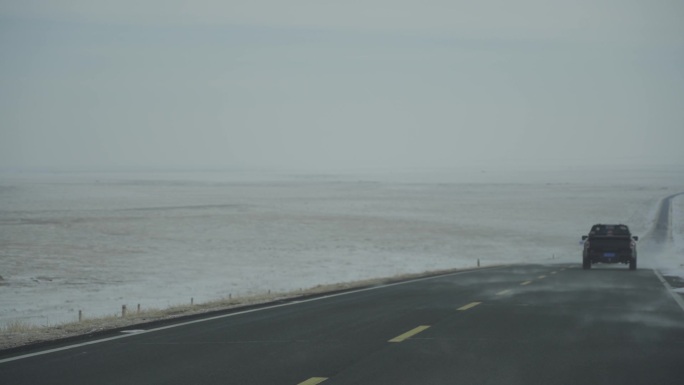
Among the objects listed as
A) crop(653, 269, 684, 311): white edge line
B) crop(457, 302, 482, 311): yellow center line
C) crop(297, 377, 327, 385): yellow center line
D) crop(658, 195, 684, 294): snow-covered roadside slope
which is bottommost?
crop(658, 195, 684, 294): snow-covered roadside slope

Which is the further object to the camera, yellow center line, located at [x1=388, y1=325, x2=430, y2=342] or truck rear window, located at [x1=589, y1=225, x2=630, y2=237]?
truck rear window, located at [x1=589, y1=225, x2=630, y2=237]

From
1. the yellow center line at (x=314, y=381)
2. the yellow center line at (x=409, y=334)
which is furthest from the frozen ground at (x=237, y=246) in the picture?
the yellow center line at (x=314, y=381)

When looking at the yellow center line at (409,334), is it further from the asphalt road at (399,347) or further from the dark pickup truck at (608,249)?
the dark pickup truck at (608,249)

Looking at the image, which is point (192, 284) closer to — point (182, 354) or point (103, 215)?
point (182, 354)

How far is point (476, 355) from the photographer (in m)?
11.1

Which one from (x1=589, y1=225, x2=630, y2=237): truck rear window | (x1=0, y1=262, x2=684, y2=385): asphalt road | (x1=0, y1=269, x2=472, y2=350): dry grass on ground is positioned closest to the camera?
(x1=0, y1=262, x2=684, y2=385): asphalt road

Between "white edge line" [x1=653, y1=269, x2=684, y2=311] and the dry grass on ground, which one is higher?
the dry grass on ground

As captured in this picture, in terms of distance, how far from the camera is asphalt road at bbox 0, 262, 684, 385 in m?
9.68

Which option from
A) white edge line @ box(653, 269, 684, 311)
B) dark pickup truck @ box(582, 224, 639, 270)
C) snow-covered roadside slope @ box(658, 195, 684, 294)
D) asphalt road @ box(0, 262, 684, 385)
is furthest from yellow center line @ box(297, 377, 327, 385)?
dark pickup truck @ box(582, 224, 639, 270)

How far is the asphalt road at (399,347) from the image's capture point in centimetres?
968

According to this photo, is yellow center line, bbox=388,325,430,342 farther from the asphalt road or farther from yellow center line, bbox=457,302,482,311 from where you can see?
yellow center line, bbox=457,302,482,311

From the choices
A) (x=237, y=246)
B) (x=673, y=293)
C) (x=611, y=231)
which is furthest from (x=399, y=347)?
(x=237, y=246)

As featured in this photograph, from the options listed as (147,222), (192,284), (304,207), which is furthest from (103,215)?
(192,284)

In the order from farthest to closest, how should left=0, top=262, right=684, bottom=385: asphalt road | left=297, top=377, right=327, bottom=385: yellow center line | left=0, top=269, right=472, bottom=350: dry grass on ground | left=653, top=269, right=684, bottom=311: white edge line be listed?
left=653, top=269, right=684, bottom=311: white edge line
left=0, top=269, right=472, bottom=350: dry grass on ground
left=0, top=262, right=684, bottom=385: asphalt road
left=297, top=377, right=327, bottom=385: yellow center line
